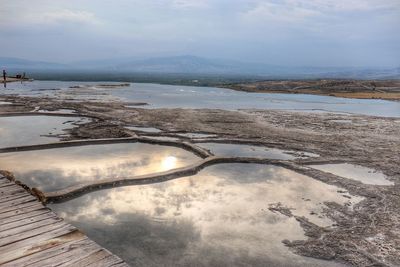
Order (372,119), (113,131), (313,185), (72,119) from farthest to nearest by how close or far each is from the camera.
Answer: (372,119) < (72,119) < (113,131) < (313,185)

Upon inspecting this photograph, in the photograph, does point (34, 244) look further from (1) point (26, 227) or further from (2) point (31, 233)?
(1) point (26, 227)

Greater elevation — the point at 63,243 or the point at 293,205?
the point at 63,243

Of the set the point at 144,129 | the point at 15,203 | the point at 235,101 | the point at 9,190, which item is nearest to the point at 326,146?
the point at 144,129

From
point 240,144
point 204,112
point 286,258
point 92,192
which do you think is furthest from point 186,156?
point 204,112

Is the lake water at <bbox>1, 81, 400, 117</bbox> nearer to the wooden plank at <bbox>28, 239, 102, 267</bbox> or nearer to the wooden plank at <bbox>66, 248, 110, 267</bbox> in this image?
the wooden plank at <bbox>28, 239, 102, 267</bbox>

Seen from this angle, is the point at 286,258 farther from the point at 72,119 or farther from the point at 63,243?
the point at 72,119

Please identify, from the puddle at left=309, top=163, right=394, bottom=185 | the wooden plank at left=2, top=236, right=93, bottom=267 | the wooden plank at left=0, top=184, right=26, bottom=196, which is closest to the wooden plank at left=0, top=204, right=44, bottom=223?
the wooden plank at left=0, top=184, right=26, bottom=196

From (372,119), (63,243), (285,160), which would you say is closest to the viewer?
(63,243)
